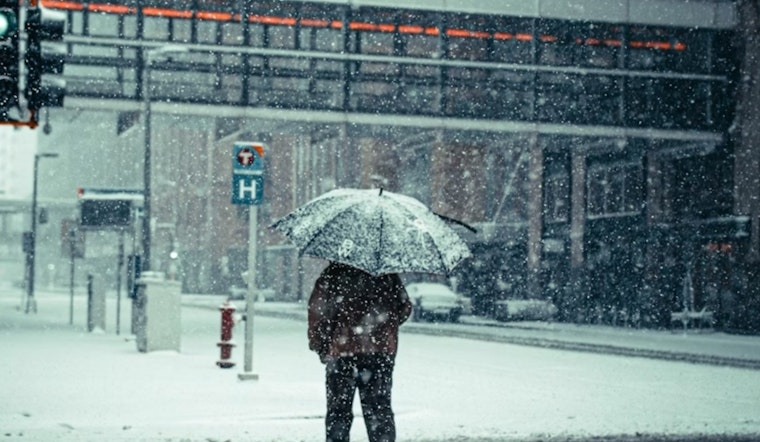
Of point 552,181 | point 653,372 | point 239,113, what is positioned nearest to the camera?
point 653,372

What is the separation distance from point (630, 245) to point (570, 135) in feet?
23.8

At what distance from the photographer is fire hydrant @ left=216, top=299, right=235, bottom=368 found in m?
18.9

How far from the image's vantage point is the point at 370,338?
784 centimetres

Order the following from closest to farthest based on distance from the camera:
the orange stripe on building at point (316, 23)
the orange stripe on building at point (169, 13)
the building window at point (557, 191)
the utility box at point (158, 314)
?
the utility box at point (158, 314), the orange stripe on building at point (169, 13), the orange stripe on building at point (316, 23), the building window at point (557, 191)

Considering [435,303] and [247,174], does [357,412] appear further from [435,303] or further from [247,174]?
[435,303]

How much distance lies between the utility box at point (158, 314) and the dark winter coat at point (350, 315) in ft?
48.3

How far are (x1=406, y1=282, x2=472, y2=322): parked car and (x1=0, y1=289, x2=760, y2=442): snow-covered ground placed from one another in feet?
60.8

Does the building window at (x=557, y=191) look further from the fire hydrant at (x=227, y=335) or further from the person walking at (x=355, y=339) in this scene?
the person walking at (x=355, y=339)

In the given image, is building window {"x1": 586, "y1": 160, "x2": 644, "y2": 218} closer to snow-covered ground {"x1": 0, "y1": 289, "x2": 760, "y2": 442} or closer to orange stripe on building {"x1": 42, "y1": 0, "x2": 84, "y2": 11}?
snow-covered ground {"x1": 0, "y1": 289, "x2": 760, "y2": 442}

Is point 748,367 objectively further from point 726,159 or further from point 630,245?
point 630,245

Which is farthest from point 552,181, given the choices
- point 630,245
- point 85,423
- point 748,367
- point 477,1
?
point 85,423

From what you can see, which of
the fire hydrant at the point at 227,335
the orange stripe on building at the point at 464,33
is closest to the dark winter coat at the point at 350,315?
the fire hydrant at the point at 227,335

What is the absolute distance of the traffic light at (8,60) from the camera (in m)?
10.1

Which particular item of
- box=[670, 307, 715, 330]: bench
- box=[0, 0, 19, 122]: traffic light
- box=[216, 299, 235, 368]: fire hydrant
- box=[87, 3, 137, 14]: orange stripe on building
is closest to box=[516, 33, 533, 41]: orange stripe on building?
box=[670, 307, 715, 330]: bench
